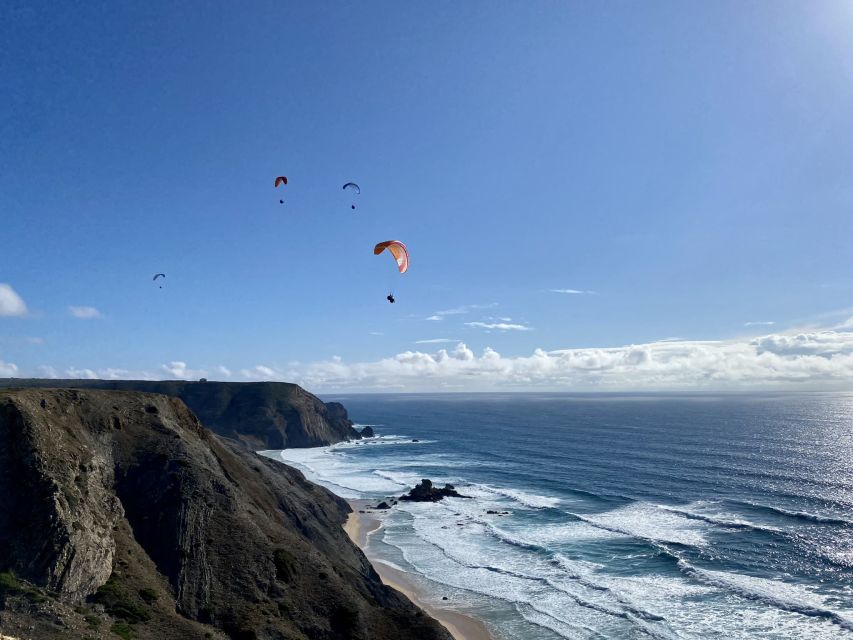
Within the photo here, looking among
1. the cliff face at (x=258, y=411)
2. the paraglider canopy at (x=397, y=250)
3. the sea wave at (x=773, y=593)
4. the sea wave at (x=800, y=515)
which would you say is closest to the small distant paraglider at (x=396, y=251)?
the paraglider canopy at (x=397, y=250)

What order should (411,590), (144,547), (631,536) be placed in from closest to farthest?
(144,547) < (411,590) < (631,536)

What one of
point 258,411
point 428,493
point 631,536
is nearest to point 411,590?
point 631,536

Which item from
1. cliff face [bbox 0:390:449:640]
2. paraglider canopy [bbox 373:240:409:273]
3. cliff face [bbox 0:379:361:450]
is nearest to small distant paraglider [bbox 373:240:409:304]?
paraglider canopy [bbox 373:240:409:273]

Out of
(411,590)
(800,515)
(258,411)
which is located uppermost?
(258,411)

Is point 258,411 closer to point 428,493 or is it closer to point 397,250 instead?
point 428,493

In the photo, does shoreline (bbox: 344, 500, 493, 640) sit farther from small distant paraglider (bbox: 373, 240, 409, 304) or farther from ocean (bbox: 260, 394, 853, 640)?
small distant paraglider (bbox: 373, 240, 409, 304)

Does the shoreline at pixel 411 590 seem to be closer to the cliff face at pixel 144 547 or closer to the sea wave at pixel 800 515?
the cliff face at pixel 144 547
